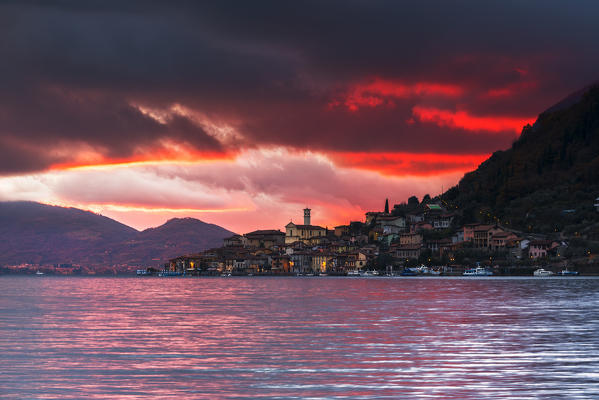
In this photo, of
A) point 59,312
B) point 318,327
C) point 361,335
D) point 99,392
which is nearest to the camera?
point 99,392

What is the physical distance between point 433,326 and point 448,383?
2137 centimetres

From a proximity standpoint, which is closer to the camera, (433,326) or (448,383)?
(448,383)

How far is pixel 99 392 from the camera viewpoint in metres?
22.5

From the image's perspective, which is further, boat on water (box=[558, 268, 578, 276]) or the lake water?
boat on water (box=[558, 268, 578, 276])

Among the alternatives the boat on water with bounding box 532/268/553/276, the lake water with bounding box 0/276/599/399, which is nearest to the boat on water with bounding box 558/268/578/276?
the boat on water with bounding box 532/268/553/276

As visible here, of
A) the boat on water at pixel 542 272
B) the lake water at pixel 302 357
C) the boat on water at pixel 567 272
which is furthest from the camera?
the boat on water at pixel 542 272

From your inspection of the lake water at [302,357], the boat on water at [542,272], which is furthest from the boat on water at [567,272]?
the lake water at [302,357]

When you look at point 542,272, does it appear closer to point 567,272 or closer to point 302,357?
point 567,272

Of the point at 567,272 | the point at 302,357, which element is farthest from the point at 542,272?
the point at 302,357

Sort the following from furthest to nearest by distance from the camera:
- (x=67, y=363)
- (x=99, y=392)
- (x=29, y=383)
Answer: (x=67, y=363)
(x=29, y=383)
(x=99, y=392)

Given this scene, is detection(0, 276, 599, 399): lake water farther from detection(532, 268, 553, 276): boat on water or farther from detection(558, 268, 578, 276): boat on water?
detection(532, 268, 553, 276): boat on water

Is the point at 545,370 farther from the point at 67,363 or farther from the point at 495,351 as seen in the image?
the point at 67,363

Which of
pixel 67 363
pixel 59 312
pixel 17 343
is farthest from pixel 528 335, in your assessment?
pixel 59 312

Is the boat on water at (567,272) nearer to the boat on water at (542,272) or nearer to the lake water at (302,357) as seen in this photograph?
the boat on water at (542,272)
